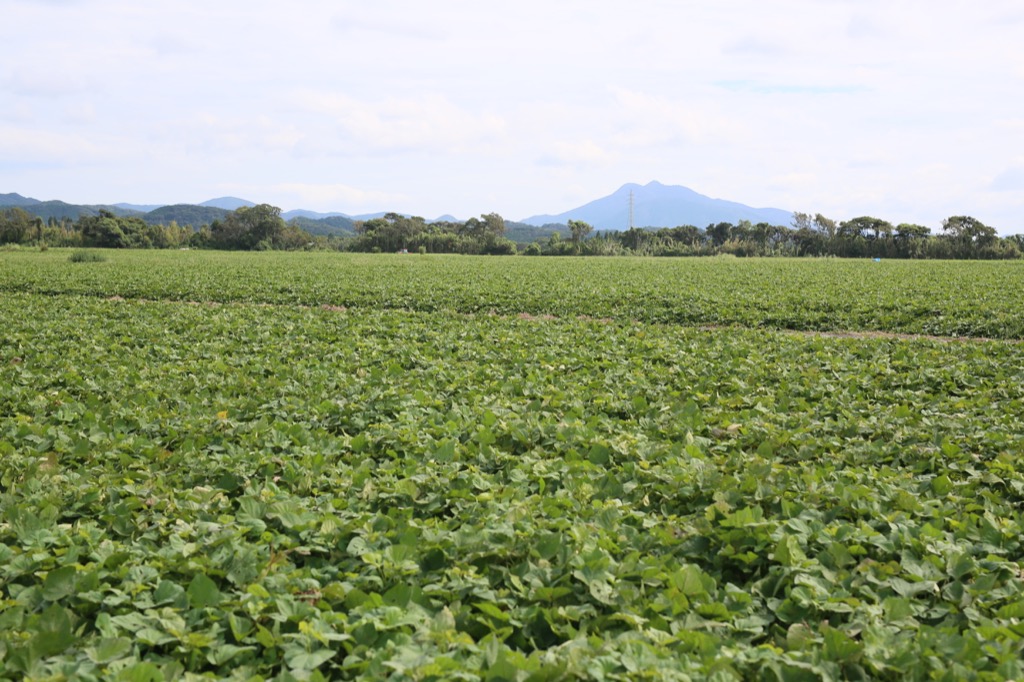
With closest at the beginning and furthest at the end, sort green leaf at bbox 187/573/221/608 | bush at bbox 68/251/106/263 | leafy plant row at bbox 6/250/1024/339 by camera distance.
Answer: green leaf at bbox 187/573/221/608 → leafy plant row at bbox 6/250/1024/339 → bush at bbox 68/251/106/263

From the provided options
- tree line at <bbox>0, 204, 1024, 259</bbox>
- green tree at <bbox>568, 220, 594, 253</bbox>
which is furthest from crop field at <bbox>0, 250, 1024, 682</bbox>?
green tree at <bbox>568, 220, 594, 253</bbox>

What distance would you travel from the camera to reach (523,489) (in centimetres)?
493

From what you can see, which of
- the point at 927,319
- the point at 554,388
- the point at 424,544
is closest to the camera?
the point at 424,544

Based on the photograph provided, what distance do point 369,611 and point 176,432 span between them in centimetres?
411

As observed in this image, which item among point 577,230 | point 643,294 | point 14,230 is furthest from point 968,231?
point 14,230

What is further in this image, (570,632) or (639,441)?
(639,441)

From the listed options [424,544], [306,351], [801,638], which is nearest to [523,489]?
[424,544]

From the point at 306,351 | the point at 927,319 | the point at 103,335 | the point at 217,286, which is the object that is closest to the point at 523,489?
the point at 306,351

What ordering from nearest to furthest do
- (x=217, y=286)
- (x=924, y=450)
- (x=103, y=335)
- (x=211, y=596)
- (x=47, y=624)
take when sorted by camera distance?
(x=47, y=624) → (x=211, y=596) → (x=924, y=450) → (x=103, y=335) → (x=217, y=286)

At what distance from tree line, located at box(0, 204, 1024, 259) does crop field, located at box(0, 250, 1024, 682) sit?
2999 inches

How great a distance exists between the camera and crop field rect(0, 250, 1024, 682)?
3.03 meters

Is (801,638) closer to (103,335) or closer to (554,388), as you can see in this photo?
(554,388)

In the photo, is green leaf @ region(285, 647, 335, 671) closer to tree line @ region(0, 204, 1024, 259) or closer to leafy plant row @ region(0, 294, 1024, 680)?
leafy plant row @ region(0, 294, 1024, 680)

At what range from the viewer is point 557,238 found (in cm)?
10125
